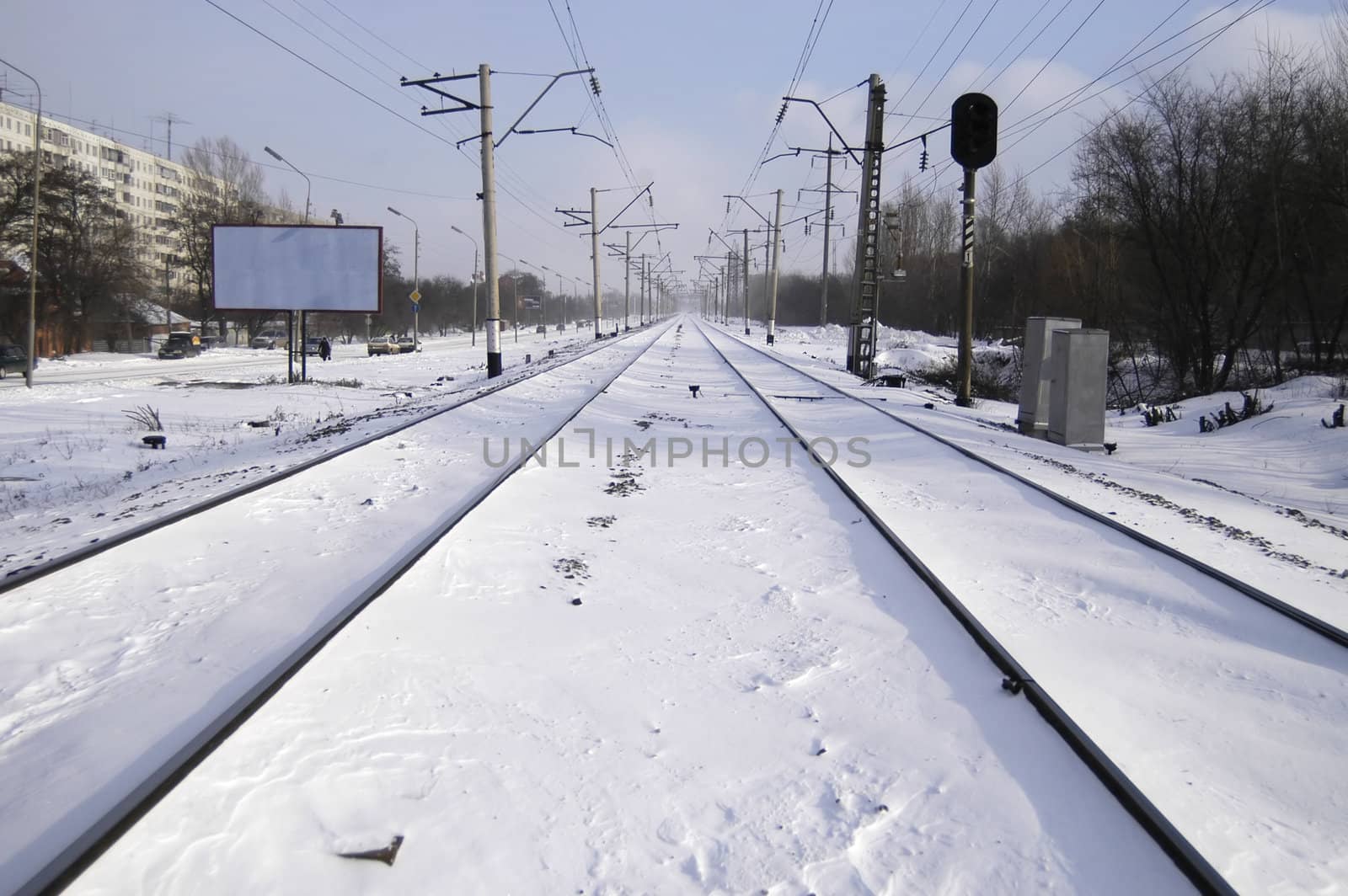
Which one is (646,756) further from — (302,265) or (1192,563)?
(302,265)

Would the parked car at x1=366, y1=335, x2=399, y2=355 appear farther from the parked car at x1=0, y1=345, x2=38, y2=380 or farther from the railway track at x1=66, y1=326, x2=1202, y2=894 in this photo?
the railway track at x1=66, y1=326, x2=1202, y2=894

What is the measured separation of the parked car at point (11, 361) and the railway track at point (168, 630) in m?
33.5

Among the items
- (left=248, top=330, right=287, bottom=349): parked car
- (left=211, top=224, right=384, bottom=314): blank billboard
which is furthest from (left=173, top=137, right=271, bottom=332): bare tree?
(left=211, top=224, right=384, bottom=314): blank billboard

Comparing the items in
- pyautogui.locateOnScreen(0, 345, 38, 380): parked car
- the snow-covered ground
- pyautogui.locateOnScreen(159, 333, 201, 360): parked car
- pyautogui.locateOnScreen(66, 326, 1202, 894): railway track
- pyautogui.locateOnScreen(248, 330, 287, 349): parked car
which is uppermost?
pyautogui.locateOnScreen(248, 330, 287, 349): parked car

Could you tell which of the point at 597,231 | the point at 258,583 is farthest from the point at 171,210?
the point at 258,583

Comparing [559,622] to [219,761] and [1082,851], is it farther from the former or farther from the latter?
[1082,851]

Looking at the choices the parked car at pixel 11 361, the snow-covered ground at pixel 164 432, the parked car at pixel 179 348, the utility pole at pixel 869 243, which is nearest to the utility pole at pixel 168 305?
the parked car at pixel 179 348

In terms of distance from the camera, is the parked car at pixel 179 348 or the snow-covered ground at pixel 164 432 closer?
the snow-covered ground at pixel 164 432

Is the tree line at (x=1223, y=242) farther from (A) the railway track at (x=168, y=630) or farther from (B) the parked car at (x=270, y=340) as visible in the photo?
(B) the parked car at (x=270, y=340)

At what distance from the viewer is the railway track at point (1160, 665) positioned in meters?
2.96

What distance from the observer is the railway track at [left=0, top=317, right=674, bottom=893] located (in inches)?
116

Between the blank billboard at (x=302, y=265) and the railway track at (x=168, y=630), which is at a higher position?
the blank billboard at (x=302, y=265)

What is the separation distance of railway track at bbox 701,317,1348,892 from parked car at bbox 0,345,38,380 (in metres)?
37.6

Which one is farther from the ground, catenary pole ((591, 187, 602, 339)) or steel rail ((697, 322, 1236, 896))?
catenary pole ((591, 187, 602, 339))
